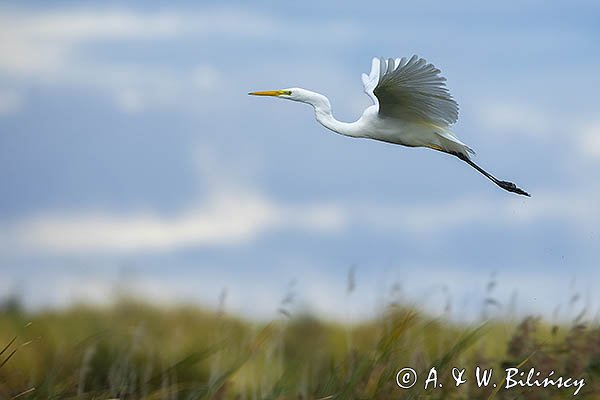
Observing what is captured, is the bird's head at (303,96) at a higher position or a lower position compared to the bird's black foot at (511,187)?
higher

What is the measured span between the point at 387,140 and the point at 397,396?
1.56 m

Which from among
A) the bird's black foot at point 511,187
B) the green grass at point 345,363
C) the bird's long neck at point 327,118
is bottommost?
the green grass at point 345,363

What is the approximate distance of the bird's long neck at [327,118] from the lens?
19.1 ft

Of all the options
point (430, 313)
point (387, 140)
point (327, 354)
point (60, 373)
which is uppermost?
point (387, 140)

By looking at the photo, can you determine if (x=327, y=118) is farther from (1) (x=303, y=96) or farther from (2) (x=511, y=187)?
(2) (x=511, y=187)

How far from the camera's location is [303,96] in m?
5.95

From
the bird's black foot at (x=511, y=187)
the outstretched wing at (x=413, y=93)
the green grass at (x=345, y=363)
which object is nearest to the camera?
the green grass at (x=345, y=363)

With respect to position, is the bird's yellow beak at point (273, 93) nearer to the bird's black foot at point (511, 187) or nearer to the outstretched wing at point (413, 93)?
the outstretched wing at point (413, 93)

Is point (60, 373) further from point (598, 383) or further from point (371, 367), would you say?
point (598, 383)

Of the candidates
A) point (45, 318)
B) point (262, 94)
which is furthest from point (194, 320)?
point (262, 94)

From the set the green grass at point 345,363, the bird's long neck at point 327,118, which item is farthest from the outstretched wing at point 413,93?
the green grass at point 345,363

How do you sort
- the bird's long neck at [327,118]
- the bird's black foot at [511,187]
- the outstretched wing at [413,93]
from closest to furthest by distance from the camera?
the outstretched wing at [413,93]
the bird's long neck at [327,118]
the bird's black foot at [511,187]

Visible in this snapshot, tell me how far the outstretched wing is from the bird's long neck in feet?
0.69

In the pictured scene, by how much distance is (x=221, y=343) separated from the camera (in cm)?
479
